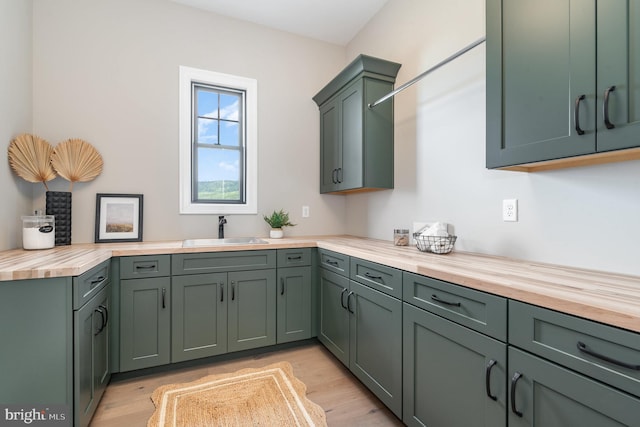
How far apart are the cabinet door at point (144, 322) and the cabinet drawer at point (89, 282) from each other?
7.0 inches

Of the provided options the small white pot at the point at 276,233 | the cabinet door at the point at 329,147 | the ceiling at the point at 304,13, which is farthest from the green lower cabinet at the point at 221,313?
the ceiling at the point at 304,13

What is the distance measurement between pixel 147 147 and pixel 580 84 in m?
2.89

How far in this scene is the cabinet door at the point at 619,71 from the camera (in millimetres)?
997

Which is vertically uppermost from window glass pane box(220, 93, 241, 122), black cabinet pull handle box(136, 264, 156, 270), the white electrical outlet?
window glass pane box(220, 93, 241, 122)

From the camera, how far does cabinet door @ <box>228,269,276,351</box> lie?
7.73ft

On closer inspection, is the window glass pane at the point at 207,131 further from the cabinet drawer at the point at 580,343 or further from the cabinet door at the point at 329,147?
the cabinet drawer at the point at 580,343

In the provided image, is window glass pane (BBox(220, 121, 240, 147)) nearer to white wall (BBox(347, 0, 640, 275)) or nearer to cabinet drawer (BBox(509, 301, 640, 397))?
white wall (BBox(347, 0, 640, 275))

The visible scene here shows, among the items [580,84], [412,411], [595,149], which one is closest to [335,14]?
[580,84]

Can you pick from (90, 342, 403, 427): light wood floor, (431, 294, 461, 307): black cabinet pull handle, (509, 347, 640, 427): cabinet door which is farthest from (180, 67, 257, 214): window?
(509, 347, 640, 427): cabinet door

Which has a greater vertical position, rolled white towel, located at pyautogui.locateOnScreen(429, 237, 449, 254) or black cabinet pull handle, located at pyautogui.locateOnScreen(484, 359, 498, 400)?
rolled white towel, located at pyautogui.locateOnScreen(429, 237, 449, 254)

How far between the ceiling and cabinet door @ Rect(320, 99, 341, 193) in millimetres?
783

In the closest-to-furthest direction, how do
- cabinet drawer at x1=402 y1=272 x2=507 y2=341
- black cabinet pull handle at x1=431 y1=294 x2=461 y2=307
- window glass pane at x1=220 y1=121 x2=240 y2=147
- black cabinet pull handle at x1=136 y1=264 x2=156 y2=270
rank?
cabinet drawer at x1=402 y1=272 x2=507 y2=341
black cabinet pull handle at x1=431 y1=294 x2=461 y2=307
black cabinet pull handle at x1=136 y1=264 x2=156 y2=270
window glass pane at x1=220 y1=121 x2=240 y2=147

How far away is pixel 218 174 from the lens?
9.88 feet

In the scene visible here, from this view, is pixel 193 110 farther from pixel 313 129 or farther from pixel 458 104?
pixel 458 104
